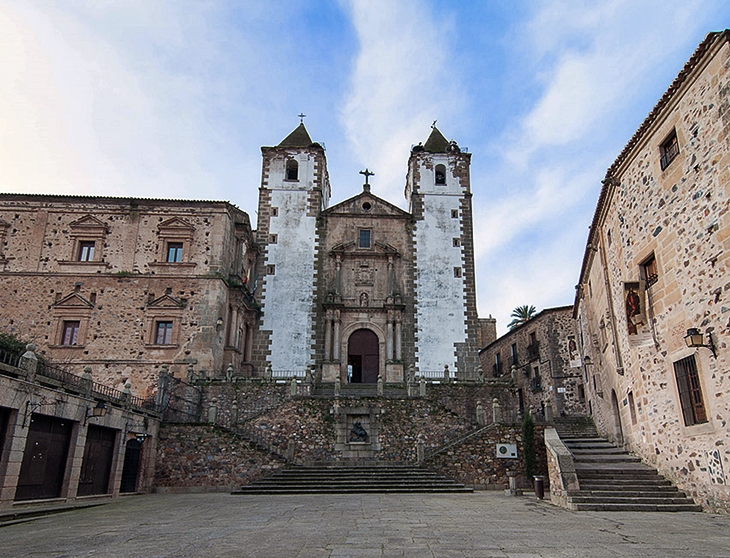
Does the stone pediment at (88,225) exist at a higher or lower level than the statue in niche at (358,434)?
higher

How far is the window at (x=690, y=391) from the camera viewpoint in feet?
34.2

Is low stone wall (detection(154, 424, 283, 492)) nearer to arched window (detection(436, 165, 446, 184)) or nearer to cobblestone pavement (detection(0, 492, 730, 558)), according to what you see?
cobblestone pavement (detection(0, 492, 730, 558))

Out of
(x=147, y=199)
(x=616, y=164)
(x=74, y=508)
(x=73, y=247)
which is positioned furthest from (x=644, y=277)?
(x=73, y=247)

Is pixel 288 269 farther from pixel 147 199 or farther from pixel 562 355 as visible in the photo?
pixel 562 355

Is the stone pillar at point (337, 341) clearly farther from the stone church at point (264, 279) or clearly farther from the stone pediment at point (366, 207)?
the stone pediment at point (366, 207)

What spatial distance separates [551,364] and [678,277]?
2055cm

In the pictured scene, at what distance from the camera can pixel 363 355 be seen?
27.6 metres

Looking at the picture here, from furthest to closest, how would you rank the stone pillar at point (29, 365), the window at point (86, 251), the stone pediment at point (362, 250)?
the stone pediment at point (362, 250) < the window at point (86, 251) < the stone pillar at point (29, 365)

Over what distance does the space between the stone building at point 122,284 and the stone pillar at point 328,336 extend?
14.1ft

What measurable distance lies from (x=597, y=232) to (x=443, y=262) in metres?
13.1

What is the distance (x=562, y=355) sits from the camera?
30516 mm

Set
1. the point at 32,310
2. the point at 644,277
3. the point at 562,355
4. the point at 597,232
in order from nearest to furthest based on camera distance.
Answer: the point at 644,277 < the point at 597,232 < the point at 32,310 < the point at 562,355

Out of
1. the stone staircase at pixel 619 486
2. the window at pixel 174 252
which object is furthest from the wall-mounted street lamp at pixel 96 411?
the stone staircase at pixel 619 486

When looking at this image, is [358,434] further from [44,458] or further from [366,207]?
[366,207]
